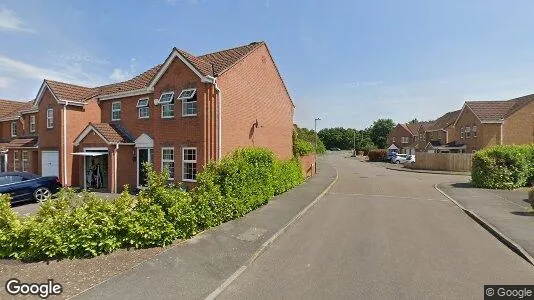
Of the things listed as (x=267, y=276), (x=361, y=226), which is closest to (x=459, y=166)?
(x=361, y=226)

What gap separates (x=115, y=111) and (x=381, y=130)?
9103 cm

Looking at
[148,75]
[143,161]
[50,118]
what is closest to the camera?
[143,161]

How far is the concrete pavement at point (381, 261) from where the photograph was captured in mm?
5566

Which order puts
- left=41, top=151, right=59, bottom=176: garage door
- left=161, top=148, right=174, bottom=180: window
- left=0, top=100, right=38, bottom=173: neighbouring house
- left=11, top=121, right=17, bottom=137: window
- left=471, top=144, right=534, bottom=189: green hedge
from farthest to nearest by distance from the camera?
left=11, top=121, right=17, bottom=137: window < left=0, top=100, right=38, bottom=173: neighbouring house < left=41, top=151, right=59, bottom=176: garage door < left=471, top=144, right=534, bottom=189: green hedge < left=161, top=148, right=174, bottom=180: window

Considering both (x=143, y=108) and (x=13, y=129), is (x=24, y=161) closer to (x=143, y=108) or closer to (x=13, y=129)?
(x=13, y=129)

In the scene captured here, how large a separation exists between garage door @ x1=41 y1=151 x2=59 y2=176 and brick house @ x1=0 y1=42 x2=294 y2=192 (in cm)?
7

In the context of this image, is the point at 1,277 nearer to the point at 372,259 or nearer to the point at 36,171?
the point at 372,259

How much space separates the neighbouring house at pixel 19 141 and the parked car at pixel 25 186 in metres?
8.28

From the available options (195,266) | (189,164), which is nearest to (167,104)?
(189,164)

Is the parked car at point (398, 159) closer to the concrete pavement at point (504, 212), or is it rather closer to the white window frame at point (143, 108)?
the concrete pavement at point (504, 212)

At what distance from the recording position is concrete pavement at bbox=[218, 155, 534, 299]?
5566 mm

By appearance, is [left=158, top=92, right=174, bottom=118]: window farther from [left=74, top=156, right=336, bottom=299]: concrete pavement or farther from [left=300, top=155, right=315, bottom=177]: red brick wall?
[left=300, top=155, right=315, bottom=177]: red brick wall

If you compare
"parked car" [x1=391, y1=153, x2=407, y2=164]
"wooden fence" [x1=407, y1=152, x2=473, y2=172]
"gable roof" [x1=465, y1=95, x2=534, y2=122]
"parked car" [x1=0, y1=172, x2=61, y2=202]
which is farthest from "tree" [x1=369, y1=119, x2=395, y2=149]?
"parked car" [x1=0, y1=172, x2=61, y2=202]

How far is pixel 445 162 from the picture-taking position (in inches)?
1353
